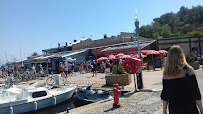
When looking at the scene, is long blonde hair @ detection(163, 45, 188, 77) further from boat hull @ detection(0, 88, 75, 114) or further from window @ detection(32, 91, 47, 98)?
window @ detection(32, 91, 47, 98)

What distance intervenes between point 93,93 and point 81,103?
3.15ft

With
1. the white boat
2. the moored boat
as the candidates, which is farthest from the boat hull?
the moored boat

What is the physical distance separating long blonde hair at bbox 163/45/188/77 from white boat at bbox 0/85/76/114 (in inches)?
382

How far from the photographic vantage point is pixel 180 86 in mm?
2875

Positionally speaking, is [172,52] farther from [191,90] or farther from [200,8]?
[200,8]

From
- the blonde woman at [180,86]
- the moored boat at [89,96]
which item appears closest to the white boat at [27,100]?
the moored boat at [89,96]

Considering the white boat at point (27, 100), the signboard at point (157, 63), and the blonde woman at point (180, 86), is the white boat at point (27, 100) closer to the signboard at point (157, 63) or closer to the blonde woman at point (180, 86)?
the blonde woman at point (180, 86)

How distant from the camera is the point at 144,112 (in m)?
6.51

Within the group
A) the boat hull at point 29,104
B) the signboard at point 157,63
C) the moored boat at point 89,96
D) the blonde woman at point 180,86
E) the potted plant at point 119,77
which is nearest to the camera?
the blonde woman at point 180,86

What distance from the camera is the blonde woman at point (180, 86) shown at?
111 inches

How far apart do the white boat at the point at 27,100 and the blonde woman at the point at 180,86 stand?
9.62 metres

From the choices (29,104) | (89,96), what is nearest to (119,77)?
(89,96)

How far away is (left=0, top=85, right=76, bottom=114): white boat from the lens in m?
10.5

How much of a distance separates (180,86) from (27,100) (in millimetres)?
9810
